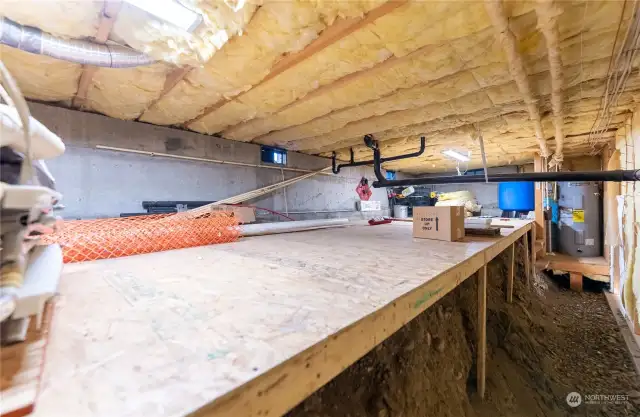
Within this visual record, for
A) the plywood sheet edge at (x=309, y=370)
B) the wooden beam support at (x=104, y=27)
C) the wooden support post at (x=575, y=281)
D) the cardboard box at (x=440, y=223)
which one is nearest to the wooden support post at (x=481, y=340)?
the cardboard box at (x=440, y=223)

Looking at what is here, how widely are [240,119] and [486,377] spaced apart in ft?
8.31

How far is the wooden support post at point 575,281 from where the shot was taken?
11.5 feet

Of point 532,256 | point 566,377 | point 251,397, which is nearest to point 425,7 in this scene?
point 251,397

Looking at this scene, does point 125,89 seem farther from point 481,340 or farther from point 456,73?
point 481,340

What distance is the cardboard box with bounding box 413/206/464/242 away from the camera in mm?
1669

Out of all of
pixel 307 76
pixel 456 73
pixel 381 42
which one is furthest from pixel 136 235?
pixel 456 73

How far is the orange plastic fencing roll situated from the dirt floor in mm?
1132

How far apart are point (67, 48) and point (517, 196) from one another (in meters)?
5.48

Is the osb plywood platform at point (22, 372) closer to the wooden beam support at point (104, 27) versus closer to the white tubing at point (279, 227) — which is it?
the wooden beam support at point (104, 27)

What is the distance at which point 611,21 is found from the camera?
3.42 ft

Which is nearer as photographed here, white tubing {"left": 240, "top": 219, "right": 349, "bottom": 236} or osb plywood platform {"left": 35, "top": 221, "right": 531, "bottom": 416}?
osb plywood platform {"left": 35, "top": 221, "right": 531, "bottom": 416}

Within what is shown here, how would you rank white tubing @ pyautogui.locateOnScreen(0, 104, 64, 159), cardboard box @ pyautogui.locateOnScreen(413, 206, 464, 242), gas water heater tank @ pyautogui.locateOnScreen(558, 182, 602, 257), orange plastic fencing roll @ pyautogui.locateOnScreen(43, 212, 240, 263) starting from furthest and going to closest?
gas water heater tank @ pyautogui.locateOnScreen(558, 182, 602, 257), cardboard box @ pyautogui.locateOnScreen(413, 206, 464, 242), orange plastic fencing roll @ pyautogui.locateOnScreen(43, 212, 240, 263), white tubing @ pyautogui.locateOnScreen(0, 104, 64, 159)

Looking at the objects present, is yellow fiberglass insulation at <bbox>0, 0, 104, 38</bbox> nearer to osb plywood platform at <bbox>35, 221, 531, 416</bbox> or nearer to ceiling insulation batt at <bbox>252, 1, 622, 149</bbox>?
osb plywood platform at <bbox>35, 221, 531, 416</bbox>

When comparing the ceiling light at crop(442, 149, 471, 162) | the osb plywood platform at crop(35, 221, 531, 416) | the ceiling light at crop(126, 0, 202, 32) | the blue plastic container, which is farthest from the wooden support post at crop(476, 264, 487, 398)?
the blue plastic container
